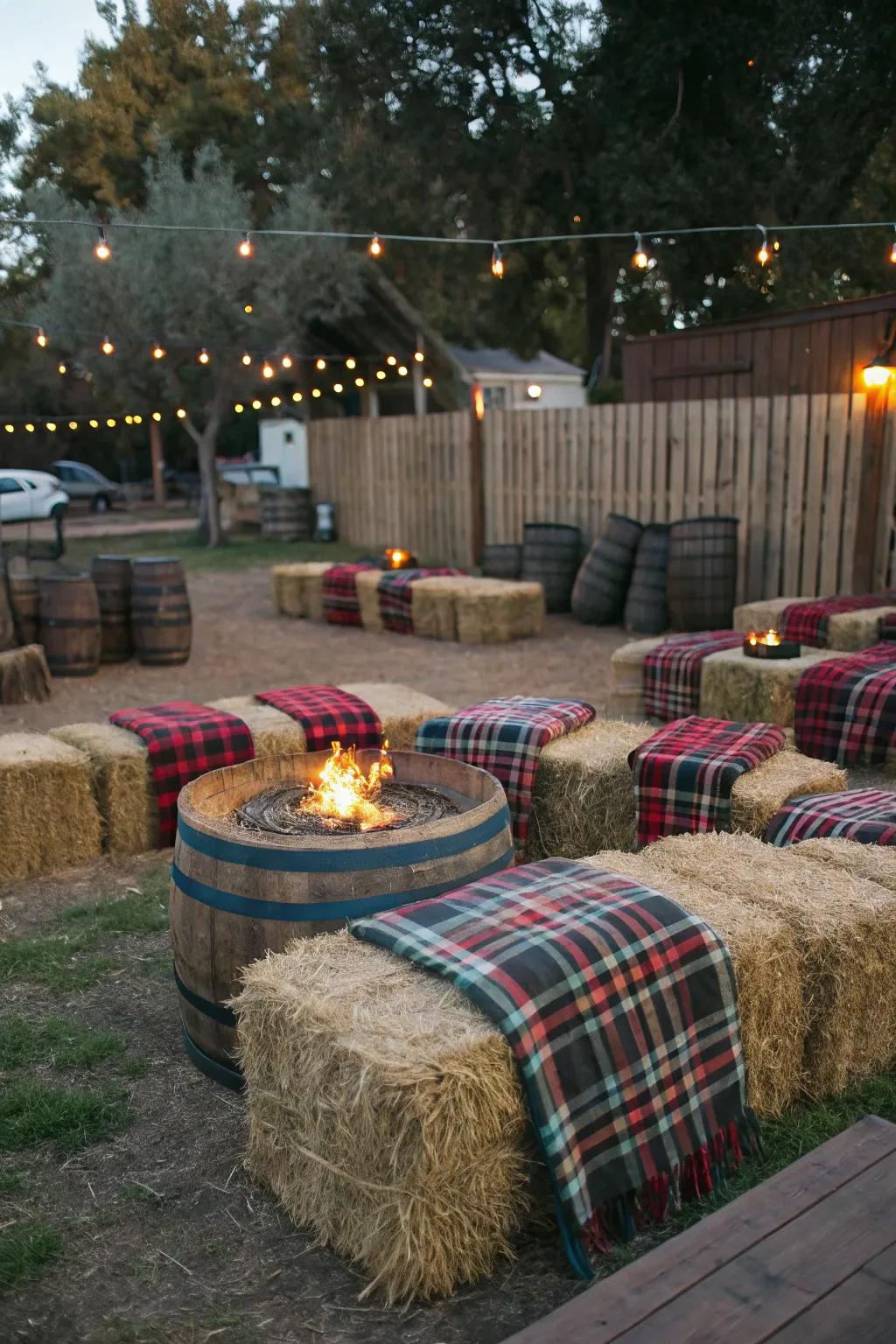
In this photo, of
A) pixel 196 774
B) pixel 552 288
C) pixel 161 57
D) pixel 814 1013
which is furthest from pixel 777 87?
pixel 814 1013

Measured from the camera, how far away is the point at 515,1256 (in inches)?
104

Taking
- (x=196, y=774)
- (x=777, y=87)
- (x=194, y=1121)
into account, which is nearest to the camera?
(x=194, y=1121)

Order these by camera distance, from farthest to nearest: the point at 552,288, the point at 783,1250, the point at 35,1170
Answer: the point at 552,288 < the point at 35,1170 < the point at 783,1250

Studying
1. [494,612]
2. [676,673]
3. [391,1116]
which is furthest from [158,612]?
[391,1116]

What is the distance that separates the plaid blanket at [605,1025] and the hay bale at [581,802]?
6.75 ft

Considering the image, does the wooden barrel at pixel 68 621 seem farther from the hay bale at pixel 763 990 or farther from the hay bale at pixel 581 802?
the hay bale at pixel 763 990

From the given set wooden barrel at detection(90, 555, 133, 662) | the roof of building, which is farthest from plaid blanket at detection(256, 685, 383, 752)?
the roof of building

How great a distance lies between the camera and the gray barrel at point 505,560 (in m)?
13.2

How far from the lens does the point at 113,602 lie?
33.4 ft

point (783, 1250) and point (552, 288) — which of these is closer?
point (783, 1250)

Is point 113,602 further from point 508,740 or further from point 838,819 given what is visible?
point 838,819

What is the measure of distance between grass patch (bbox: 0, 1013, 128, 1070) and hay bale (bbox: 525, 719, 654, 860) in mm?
2143

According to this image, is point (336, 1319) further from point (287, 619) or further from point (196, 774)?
point (287, 619)

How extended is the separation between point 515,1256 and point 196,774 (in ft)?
11.2
